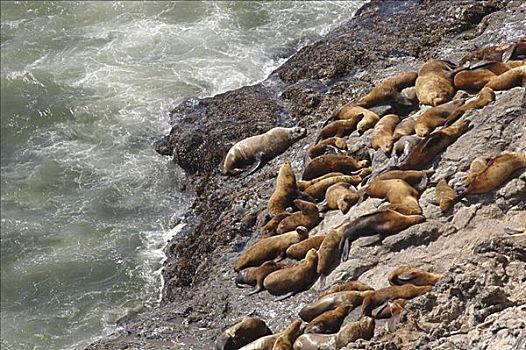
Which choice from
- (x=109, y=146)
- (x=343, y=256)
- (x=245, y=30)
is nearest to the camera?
(x=343, y=256)

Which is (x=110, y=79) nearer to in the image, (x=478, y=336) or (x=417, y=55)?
(x=417, y=55)

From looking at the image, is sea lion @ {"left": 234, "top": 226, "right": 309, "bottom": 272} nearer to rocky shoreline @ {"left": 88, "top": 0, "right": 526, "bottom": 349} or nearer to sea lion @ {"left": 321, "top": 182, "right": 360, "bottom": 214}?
rocky shoreline @ {"left": 88, "top": 0, "right": 526, "bottom": 349}

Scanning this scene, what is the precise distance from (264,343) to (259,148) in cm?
398

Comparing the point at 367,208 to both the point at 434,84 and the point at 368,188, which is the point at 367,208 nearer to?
the point at 368,188

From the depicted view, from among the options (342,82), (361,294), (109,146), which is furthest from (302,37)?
(361,294)

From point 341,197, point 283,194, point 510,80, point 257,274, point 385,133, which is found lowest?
point 257,274

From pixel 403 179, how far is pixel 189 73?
6999 mm

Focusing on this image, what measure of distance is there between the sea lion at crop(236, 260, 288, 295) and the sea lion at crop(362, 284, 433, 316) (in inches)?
62.9

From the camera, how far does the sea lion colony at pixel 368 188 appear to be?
690 cm

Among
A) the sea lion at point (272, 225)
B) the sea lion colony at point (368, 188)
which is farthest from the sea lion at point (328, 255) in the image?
the sea lion at point (272, 225)

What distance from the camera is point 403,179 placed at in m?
8.02

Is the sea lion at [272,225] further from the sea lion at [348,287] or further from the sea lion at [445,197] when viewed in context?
the sea lion at [445,197]

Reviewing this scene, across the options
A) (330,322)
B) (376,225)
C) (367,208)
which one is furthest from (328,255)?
(330,322)

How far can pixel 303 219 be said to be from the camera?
28.3ft
